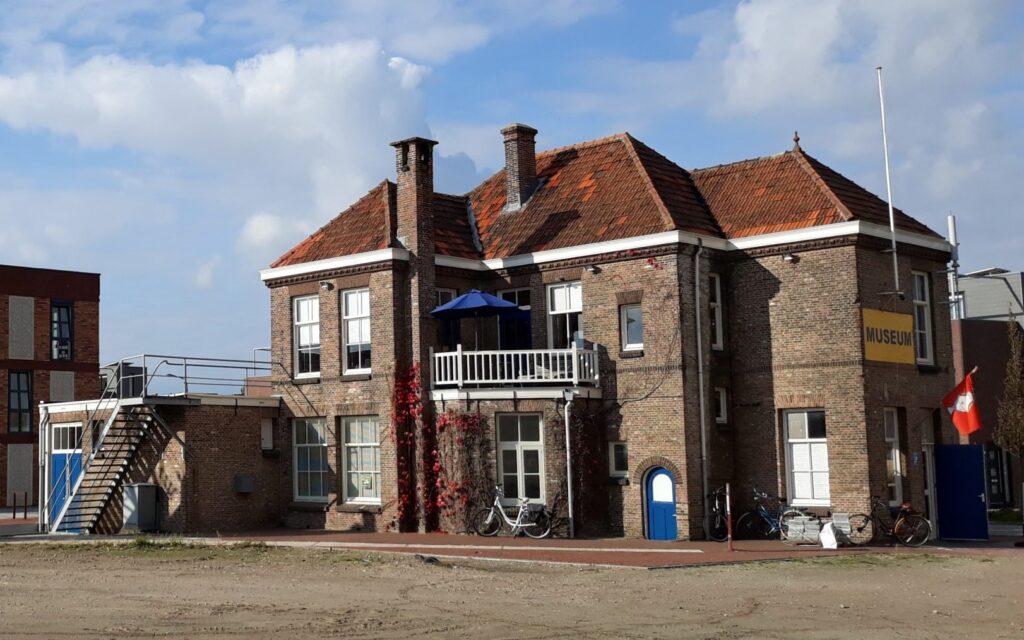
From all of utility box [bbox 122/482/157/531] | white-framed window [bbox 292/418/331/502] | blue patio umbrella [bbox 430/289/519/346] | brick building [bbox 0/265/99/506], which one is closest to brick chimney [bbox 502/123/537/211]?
blue patio umbrella [bbox 430/289/519/346]

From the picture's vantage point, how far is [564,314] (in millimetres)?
28344

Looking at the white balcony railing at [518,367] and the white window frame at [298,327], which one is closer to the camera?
the white balcony railing at [518,367]

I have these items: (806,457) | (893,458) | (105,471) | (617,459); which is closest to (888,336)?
(893,458)

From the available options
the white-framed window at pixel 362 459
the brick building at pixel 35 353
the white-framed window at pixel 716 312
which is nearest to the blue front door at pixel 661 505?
the white-framed window at pixel 716 312

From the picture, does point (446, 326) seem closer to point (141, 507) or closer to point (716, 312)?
point (716, 312)

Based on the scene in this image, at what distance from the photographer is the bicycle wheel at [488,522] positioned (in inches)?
1059

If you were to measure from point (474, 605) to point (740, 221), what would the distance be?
13.9 meters

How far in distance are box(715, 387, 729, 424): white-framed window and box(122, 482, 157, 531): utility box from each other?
41.5 ft

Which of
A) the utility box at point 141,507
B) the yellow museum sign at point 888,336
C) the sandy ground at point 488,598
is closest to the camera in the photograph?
the sandy ground at point 488,598

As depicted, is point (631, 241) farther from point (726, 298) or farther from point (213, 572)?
point (213, 572)

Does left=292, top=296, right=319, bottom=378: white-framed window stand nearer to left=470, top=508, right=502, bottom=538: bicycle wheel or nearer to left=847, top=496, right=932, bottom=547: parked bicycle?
left=470, top=508, right=502, bottom=538: bicycle wheel

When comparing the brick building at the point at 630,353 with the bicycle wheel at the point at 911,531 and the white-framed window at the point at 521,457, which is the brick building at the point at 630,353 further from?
the bicycle wheel at the point at 911,531

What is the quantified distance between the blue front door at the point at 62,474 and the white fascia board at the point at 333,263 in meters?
6.29

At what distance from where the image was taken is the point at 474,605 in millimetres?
16234
